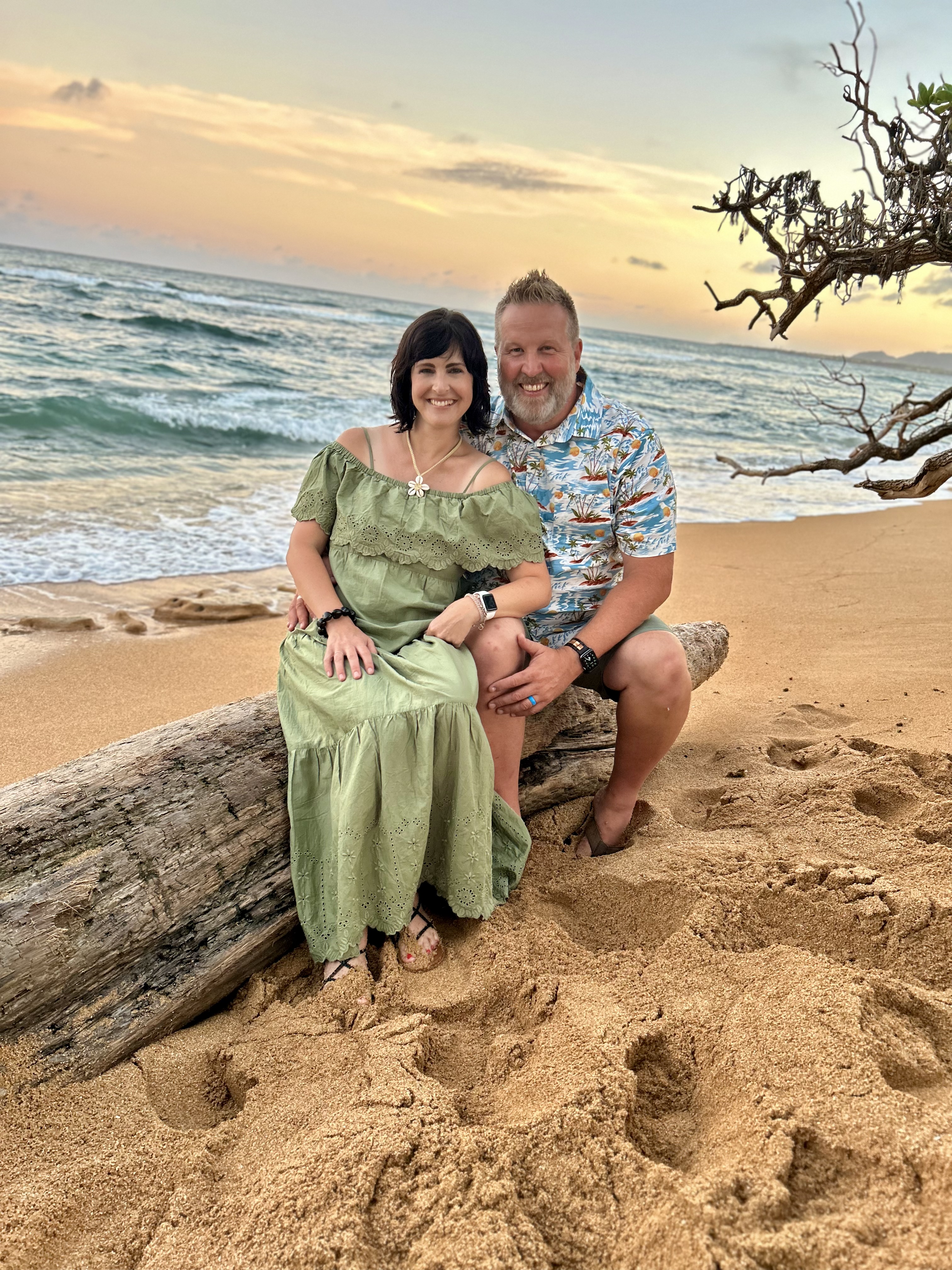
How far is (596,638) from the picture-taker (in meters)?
3.05

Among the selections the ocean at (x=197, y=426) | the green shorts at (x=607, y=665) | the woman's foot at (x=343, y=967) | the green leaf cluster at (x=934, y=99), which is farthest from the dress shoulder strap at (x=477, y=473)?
the ocean at (x=197, y=426)

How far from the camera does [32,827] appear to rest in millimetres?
2227

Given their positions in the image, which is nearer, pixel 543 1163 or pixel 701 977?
pixel 543 1163

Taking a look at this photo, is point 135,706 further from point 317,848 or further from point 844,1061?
point 844,1061

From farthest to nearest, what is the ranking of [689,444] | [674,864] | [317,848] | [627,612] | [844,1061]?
[689,444] → [627,612] → [674,864] → [317,848] → [844,1061]

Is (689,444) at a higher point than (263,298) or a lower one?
lower

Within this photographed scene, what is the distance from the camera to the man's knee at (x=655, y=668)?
3072mm

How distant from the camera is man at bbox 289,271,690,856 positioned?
9.96 ft

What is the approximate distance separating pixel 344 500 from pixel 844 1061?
7.00 ft

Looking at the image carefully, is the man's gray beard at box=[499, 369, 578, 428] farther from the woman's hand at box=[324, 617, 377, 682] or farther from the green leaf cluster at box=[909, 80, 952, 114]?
the green leaf cluster at box=[909, 80, 952, 114]

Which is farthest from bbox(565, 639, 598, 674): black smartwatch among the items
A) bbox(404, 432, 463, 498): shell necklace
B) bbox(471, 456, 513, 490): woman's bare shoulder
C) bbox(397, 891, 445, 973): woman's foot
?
bbox(397, 891, 445, 973): woman's foot

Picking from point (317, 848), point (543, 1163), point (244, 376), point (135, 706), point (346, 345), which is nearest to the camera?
point (543, 1163)

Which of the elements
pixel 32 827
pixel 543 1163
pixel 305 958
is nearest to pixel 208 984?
pixel 305 958

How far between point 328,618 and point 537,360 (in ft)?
3.67
